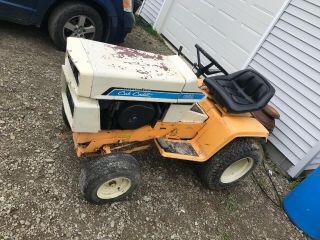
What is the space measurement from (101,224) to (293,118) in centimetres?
294

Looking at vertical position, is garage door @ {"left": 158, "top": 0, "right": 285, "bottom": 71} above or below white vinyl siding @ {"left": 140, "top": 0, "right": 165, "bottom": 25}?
above

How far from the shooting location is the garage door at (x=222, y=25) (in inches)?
217

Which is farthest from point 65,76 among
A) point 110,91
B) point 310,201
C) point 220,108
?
point 310,201

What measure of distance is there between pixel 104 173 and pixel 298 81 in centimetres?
302

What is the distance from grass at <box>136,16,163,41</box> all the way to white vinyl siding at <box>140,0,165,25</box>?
0.12 m

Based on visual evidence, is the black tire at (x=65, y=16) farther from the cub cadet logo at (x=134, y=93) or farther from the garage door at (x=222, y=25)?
the cub cadet logo at (x=134, y=93)

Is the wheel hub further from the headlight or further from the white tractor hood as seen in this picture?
the white tractor hood

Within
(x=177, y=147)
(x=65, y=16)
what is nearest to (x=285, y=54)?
(x=177, y=147)

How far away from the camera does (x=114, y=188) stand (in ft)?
10.2

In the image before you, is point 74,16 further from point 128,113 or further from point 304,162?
point 304,162

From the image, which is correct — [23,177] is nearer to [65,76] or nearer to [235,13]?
[65,76]

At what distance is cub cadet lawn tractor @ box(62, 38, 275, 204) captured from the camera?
2734 mm

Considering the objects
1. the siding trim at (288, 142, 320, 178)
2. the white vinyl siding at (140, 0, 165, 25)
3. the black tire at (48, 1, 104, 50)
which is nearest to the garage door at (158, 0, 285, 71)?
the white vinyl siding at (140, 0, 165, 25)

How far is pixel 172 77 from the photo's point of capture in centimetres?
300
